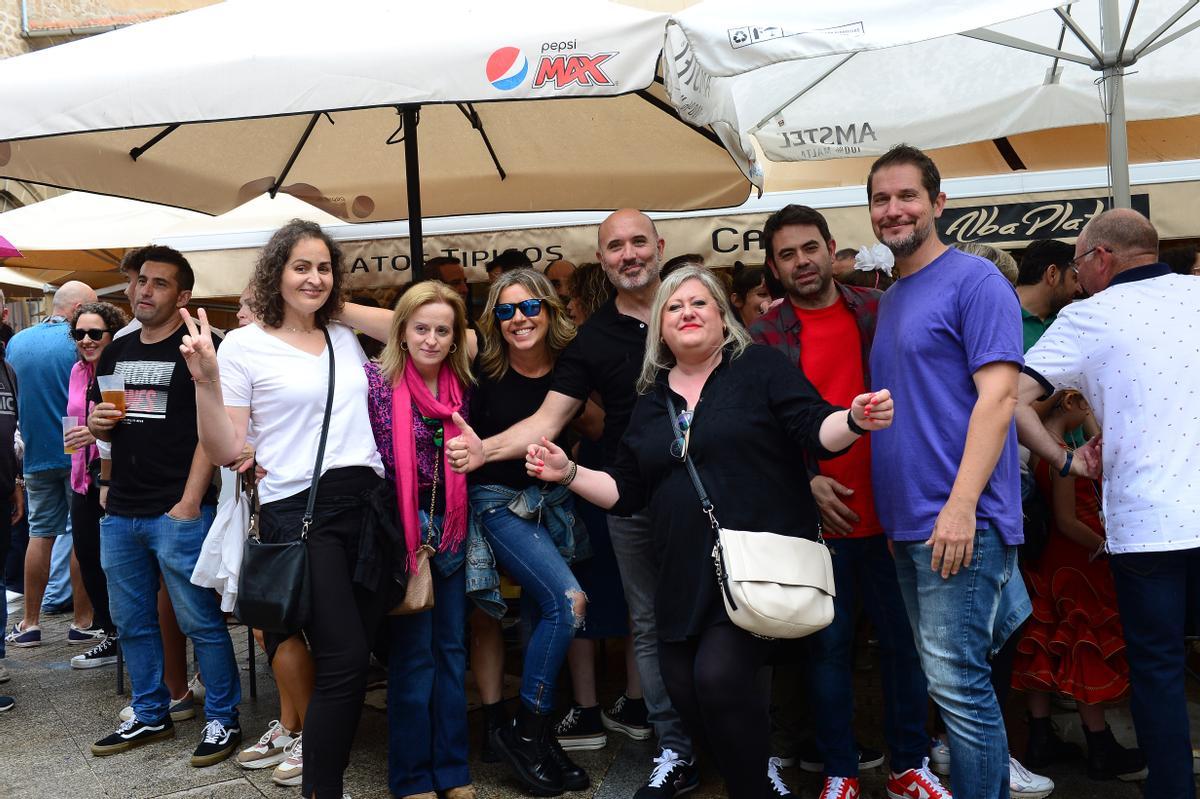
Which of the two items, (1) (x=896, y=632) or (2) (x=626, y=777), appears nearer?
(1) (x=896, y=632)

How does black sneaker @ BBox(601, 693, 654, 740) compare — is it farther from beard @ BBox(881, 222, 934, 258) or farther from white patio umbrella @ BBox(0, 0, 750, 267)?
white patio umbrella @ BBox(0, 0, 750, 267)

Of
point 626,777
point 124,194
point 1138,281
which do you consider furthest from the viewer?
point 124,194

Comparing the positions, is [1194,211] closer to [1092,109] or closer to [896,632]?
[1092,109]

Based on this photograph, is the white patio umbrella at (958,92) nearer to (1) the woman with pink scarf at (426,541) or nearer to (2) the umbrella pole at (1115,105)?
(2) the umbrella pole at (1115,105)

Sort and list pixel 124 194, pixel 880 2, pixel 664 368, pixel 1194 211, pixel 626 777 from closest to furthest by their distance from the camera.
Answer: pixel 880 2
pixel 664 368
pixel 626 777
pixel 124 194
pixel 1194 211

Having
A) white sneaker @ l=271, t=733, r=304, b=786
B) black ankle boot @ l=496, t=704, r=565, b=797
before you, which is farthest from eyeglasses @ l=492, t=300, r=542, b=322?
white sneaker @ l=271, t=733, r=304, b=786

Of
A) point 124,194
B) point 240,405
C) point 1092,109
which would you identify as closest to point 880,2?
point 240,405

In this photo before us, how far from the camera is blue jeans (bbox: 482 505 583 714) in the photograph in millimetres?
3820

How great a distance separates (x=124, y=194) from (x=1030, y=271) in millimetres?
4247

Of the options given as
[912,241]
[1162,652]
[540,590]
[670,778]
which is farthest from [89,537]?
[1162,652]

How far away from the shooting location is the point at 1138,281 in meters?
3.23

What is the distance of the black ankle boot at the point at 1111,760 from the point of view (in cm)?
375

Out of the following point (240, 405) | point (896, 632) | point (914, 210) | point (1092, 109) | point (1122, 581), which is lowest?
point (896, 632)

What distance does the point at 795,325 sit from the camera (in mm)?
3730
